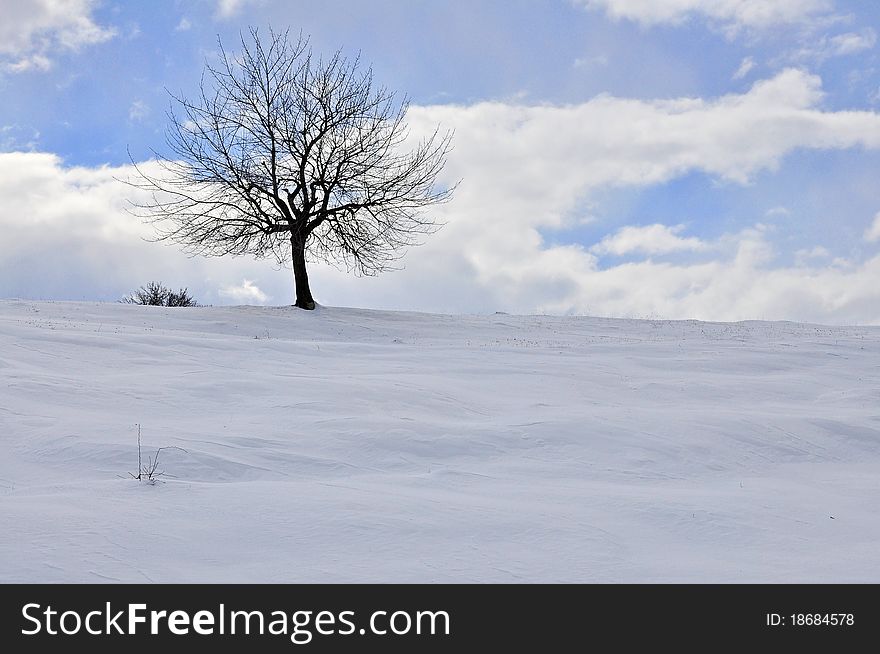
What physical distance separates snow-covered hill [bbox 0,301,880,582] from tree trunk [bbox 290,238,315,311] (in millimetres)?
11425

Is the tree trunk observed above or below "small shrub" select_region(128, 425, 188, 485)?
above

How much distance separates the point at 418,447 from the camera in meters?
7.62

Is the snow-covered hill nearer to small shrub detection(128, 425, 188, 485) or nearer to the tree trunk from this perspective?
small shrub detection(128, 425, 188, 485)

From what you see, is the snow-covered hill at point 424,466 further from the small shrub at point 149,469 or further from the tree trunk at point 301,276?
the tree trunk at point 301,276

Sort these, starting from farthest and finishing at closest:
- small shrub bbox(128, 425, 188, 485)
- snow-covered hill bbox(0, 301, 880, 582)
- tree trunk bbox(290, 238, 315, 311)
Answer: tree trunk bbox(290, 238, 315, 311)
small shrub bbox(128, 425, 188, 485)
snow-covered hill bbox(0, 301, 880, 582)

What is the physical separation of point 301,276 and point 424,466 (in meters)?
19.8

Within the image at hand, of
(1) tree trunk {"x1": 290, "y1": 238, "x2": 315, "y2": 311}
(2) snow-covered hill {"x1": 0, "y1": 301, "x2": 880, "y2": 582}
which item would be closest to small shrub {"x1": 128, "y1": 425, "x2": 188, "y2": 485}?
(2) snow-covered hill {"x1": 0, "y1": 301, "x2": 880, "y2": 582}

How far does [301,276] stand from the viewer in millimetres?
26266

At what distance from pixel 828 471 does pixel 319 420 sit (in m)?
5.24

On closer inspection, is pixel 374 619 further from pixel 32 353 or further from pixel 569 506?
pixel 32 353

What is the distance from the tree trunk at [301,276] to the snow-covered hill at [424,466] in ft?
37.5

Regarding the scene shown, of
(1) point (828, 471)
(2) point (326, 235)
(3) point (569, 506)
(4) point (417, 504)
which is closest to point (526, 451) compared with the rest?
(3) point (569, 506)

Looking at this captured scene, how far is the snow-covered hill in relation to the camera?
4.70m

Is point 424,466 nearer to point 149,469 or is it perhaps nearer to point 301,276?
point 149,469
